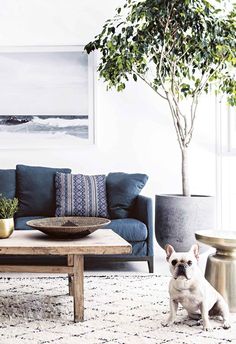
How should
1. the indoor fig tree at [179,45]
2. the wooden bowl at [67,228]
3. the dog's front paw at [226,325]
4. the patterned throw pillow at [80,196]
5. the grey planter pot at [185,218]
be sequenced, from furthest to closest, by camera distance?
the patterned throw pillow at [80,196]
the grey planter pot at [185,218]
the indoor fig tree at [179,45]
the wooden bowl at [67,228]
the dog's front paw at [226,325]

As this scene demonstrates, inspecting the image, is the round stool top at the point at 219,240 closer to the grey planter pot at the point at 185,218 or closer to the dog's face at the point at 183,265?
the dog's face at the point at 183,265

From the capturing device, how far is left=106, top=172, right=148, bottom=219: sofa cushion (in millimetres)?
4219

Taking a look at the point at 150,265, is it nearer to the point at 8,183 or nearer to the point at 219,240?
the point at 219,240

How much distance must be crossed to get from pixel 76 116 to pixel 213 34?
1589mm

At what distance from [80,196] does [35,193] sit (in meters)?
0.42

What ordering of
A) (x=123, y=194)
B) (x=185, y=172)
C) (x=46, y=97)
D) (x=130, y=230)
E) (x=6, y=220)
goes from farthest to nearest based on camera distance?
(x=46, y=97) → (x=123, y=194) → (x=185, y=172) → (x=130, y=230) → (x=6, y=220)

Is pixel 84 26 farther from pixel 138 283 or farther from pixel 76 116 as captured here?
pixel 138 283

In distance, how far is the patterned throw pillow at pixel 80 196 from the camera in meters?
4.11

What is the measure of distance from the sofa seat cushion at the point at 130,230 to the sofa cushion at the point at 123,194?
362 millimetres

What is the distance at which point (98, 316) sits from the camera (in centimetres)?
263

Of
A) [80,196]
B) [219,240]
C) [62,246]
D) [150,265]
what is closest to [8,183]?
[80,196]

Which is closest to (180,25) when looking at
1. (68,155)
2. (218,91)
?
(218,91)

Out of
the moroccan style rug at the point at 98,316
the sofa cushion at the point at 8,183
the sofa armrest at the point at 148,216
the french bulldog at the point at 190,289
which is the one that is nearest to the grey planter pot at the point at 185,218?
the sofa armrest at the point at 148,216

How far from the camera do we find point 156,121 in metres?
4.83
